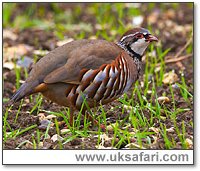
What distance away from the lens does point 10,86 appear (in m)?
7.34

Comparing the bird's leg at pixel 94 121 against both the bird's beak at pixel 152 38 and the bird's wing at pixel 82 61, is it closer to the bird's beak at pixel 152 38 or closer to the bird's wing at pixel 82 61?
the bird's wing at pixel 82 61

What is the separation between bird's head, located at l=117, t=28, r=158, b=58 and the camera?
20.8 ft

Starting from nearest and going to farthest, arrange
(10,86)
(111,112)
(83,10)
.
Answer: (111,112)
(10,86)
(83,10)

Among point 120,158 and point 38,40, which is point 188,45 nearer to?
point 38,40

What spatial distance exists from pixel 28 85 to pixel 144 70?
2355 millimetres

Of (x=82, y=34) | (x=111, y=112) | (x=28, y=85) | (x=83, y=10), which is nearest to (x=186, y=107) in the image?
(x=111, y=112)

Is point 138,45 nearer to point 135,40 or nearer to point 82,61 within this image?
point 135,40

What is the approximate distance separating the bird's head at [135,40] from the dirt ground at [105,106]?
0.58 metres

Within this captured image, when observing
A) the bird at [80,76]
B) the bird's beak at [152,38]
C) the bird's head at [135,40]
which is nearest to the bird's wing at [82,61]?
the bird at [80,76]

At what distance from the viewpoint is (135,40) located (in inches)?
251

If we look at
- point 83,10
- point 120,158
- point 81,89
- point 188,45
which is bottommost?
point 120,158

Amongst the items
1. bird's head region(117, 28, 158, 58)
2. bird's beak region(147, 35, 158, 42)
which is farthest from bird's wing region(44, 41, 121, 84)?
bird's beak region(147, 35, 158, 42)

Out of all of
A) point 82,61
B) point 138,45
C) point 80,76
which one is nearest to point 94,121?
point 80,76

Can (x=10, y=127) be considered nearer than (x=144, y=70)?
Yes
